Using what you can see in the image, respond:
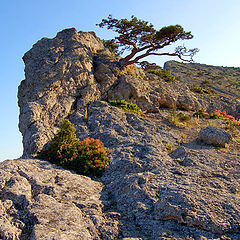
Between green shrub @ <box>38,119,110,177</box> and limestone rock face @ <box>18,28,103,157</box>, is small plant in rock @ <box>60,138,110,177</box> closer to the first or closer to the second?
green shrub @ <box>38,119,110,177</box>

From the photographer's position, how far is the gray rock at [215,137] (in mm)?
14633

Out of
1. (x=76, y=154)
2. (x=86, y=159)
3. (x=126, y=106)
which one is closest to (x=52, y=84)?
(x=126, y=106)

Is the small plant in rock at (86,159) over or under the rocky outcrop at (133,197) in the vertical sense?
over

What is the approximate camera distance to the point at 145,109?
20703 mm

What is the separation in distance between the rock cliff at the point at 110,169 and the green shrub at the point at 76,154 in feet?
1.99

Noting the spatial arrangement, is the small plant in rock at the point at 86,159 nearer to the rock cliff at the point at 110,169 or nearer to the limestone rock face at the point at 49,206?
the rock cliff at the point at 110,169

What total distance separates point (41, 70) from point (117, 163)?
10.3 m

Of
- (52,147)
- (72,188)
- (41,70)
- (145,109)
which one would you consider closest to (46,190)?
(72,188)

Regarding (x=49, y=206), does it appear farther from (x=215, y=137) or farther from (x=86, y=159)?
(x=215, y=137)

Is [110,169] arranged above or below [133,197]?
above

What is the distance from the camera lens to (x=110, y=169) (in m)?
11.2

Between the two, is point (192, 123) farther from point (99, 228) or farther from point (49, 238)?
point (49, 238)

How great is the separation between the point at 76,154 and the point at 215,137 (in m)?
9.11

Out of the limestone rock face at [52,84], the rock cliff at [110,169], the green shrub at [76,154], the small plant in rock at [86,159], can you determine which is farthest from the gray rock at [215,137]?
the limestone rock face at [52,84]
